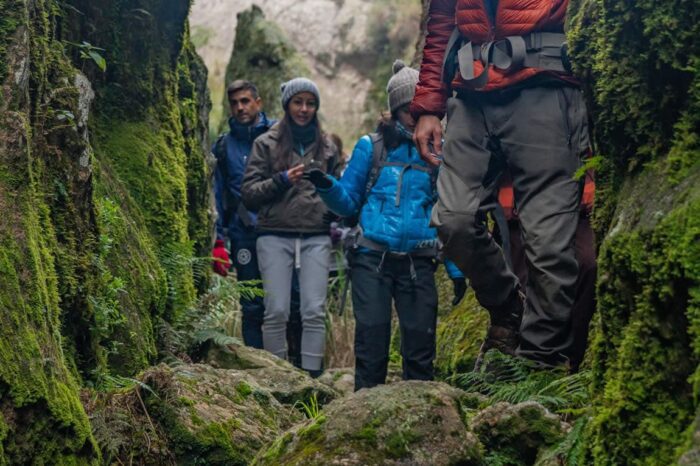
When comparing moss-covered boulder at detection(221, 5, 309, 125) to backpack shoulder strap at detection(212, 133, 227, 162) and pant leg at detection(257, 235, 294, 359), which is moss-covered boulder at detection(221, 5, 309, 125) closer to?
backpack shoulder strap at detection(212, 133, 227, 162)

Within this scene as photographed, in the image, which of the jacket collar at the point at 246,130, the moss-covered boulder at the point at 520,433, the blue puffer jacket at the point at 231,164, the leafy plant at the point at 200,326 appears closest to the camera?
the moss-covered boulder at the point at 520,433

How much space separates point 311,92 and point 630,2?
589 cm

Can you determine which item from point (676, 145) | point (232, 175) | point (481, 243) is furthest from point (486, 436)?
point (232, 175)

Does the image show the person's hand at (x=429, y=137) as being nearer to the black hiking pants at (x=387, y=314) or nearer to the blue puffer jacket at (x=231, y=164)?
the black hiking pants at (x=387, y=314)

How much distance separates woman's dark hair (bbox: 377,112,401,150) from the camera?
6902mm

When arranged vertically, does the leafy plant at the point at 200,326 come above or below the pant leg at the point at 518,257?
below

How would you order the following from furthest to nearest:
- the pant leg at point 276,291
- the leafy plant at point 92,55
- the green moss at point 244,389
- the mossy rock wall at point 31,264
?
the pant leg at point 276,291, the leafy plant at point 92,55, the green moss at point 244,389, the mossy rock wall at point 31,264

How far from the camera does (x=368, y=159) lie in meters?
6.90

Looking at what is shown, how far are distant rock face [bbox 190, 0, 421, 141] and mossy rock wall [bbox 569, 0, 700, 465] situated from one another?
28.5 m

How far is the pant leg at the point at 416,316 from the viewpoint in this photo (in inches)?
263

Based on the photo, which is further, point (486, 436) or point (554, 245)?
point (554, 245)

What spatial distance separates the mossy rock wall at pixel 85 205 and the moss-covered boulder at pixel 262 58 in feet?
42.8

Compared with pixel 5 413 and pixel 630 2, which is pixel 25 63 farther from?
pixel 630 2

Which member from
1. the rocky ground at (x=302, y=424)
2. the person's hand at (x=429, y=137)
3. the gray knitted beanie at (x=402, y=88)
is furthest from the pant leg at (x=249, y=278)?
the person's hand at (x=429, y=137)
